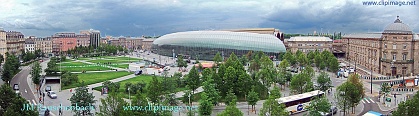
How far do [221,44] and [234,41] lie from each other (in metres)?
4.46

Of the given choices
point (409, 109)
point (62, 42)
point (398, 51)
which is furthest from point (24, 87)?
point (62, 42)

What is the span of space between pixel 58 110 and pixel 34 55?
79.2 metres

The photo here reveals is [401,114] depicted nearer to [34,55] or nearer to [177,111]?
[177,111]

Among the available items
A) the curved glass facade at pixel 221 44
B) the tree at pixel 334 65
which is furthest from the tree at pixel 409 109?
the curved glass facade at pixel 221 44

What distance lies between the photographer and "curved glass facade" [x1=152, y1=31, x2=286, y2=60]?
4441 inches

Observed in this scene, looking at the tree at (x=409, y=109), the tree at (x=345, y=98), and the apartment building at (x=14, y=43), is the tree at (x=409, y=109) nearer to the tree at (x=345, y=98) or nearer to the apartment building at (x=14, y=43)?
the tree at (x=345, y=98)

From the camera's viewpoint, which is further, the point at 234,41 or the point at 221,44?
the point at 221,44

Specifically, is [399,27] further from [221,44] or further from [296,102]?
[221,44]

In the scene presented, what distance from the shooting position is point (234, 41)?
114 meters

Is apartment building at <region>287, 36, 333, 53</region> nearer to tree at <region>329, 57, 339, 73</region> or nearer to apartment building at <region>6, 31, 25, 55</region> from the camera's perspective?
tree at <region>329, 57, 339, 73</region>

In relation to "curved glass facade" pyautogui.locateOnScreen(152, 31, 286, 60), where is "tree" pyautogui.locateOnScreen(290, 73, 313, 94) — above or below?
below

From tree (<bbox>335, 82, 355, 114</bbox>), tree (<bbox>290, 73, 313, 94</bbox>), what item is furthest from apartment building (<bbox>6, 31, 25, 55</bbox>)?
tree (<bbox>335, 82, 355, 114</bbox>)

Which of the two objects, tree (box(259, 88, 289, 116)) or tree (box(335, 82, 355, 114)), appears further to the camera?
tree (box(335, 82, 355, 114))

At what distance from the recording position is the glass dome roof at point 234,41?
113 meters
